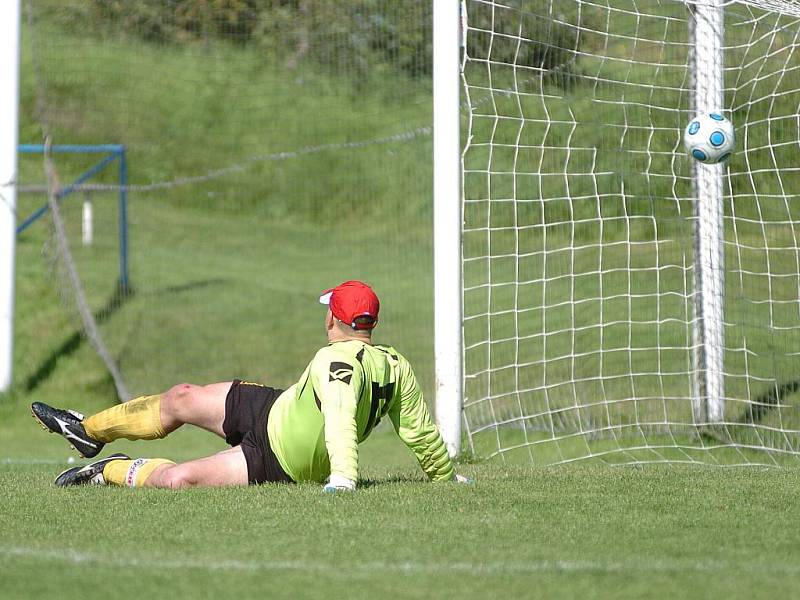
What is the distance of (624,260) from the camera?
9.98 m

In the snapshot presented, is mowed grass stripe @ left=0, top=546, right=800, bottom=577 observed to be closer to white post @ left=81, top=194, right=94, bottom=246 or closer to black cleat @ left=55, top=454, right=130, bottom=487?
black cleat @ left=55, top=454, right=130, bottom=487

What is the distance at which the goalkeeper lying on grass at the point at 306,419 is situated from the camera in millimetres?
5566

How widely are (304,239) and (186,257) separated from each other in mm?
1774

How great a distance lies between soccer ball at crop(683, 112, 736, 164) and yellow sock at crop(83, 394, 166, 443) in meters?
3.69

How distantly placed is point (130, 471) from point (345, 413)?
129 centimetres

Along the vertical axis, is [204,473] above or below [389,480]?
above

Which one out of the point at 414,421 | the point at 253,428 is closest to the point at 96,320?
the point at 253,428

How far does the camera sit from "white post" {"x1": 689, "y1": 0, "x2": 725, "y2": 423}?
28.5 feet

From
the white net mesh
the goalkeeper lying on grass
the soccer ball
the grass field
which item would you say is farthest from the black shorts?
the white net mesh

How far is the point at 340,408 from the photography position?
5.50 metres

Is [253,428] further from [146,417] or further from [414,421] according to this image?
[414,421]

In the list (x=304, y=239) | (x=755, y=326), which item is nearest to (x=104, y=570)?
(x=755, y=326)

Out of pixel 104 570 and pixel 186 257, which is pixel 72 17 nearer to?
pixel 186 257

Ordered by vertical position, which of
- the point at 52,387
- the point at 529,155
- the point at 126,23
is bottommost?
the point at 52,387
